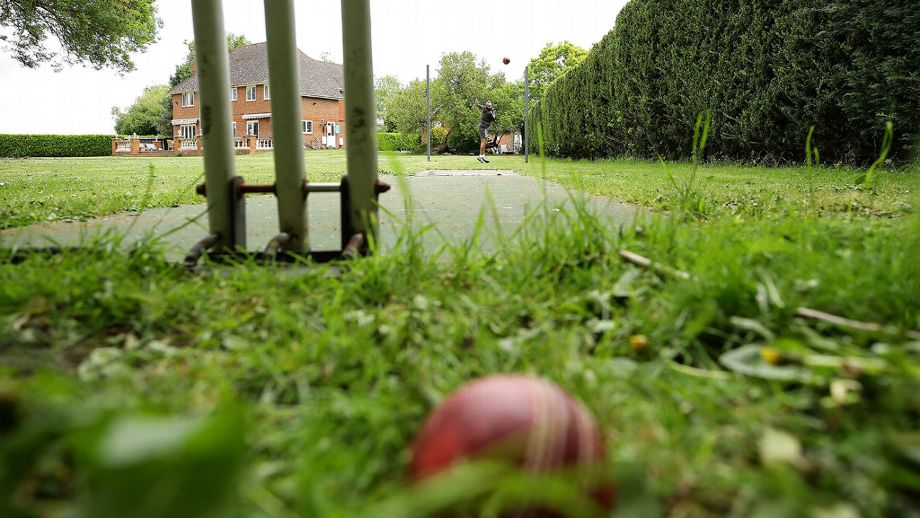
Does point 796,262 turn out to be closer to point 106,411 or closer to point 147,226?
point 106,411

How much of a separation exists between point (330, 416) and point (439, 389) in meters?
0.22

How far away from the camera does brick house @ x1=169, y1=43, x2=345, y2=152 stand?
44.2m

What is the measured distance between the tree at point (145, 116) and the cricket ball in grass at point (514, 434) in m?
60.4

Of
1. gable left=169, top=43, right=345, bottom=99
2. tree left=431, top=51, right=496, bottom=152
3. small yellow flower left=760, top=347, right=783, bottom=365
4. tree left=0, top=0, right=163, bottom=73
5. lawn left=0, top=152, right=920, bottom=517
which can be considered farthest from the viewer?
gable left=169, top=43, right=345, bottom=99

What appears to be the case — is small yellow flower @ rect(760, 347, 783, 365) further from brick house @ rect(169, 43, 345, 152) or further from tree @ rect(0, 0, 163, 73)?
brick house @ rect(169, 43, 345, 152)

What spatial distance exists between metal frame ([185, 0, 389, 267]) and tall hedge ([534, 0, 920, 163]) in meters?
3.84

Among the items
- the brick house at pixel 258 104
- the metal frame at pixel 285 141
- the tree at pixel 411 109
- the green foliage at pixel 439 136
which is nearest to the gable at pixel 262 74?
the brick house at pixel 258 104

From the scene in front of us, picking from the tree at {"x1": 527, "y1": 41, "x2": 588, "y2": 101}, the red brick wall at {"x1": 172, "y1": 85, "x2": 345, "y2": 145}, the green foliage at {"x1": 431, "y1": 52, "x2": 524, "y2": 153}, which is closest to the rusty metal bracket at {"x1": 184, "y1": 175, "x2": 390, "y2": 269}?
the green foliage at {"x1": 431, "y1": 52, "x2": 524, "y2": 153}

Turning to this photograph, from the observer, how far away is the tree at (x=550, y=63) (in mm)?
55094

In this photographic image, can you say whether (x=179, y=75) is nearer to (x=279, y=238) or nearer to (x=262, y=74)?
(x=262, y=74)

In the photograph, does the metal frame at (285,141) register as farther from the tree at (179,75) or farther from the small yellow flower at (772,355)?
the tree at (179,75)

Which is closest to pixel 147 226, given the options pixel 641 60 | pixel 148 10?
pixel 641 60

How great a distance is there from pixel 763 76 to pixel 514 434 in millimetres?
9372

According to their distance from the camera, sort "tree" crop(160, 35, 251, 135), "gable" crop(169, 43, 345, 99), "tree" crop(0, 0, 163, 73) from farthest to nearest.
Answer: "tree" crop(160, 35, 251, 135) < "gable" crop(169, 43, 345, 99) < "tree" crop(0, 0, 163, 73)
